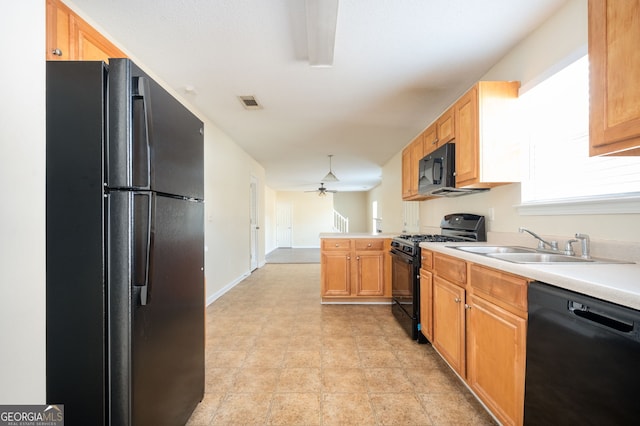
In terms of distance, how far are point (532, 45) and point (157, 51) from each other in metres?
2.77

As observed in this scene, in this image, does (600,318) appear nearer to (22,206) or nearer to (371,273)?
(22,206)

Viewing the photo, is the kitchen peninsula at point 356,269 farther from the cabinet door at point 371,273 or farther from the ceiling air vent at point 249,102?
the ceiling air vent at point 249,102

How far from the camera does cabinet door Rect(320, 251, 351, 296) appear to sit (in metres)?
3.61

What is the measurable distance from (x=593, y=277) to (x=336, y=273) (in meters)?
2.83

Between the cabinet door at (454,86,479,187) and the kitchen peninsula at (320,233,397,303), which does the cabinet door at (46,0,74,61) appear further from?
the kitchen peninsula at (320,233,397,303)

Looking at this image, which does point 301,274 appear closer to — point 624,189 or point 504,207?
point 504,207

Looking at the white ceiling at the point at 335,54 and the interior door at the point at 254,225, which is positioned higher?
the white ceiling at the point at 335,54

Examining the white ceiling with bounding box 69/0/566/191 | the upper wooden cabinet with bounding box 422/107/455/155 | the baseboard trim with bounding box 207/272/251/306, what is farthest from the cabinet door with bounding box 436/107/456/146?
the baseboard trim with bounding box 207/272/251/306

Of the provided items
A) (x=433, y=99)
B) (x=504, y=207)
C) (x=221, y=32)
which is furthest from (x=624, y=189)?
(x=221, y=32)

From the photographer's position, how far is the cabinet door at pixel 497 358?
1.22 metres

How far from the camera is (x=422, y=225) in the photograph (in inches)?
158

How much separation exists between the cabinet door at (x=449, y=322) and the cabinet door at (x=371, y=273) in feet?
4.63

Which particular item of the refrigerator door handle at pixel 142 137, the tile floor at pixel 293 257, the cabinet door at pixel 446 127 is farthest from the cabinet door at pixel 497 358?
the tile floor at pixel 293 257

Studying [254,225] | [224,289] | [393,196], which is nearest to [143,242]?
[224,289]
